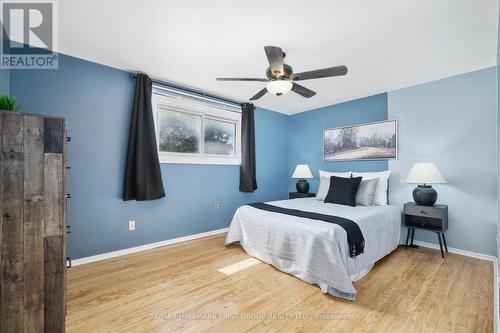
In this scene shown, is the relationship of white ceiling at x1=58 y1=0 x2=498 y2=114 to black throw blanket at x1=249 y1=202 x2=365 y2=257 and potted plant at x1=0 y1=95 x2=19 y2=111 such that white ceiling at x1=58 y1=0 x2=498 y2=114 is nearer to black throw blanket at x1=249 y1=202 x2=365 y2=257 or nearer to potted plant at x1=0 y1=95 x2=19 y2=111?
potted plant at x1=0 y1=95 x2=19 y2=111

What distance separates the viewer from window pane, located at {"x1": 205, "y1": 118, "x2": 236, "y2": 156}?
3717 millimetres

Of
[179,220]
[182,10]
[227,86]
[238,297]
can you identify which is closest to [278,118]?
[227,86]

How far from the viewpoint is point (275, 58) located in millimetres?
1954

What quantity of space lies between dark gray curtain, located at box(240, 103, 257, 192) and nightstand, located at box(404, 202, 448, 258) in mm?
2372

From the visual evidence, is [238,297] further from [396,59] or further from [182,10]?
[396,59]

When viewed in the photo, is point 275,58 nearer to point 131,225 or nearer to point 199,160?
point 199,160

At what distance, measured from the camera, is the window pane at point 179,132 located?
321 centimetres

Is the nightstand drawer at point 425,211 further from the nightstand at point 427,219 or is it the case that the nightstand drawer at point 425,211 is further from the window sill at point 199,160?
the window sill at point 199,160

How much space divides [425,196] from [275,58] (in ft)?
8.35

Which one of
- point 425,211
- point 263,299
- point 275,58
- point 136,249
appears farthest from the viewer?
point 136,249

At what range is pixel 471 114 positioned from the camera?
9.05ft

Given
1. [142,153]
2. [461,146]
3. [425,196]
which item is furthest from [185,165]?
[461,146]

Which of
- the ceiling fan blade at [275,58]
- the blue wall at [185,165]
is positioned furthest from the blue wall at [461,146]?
the ceiling fan blade at [275,58]

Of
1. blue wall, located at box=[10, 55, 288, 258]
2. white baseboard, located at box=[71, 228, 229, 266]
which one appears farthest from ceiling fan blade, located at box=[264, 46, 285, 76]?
white baseboard, located at box=[71, 228, 229, 266]
